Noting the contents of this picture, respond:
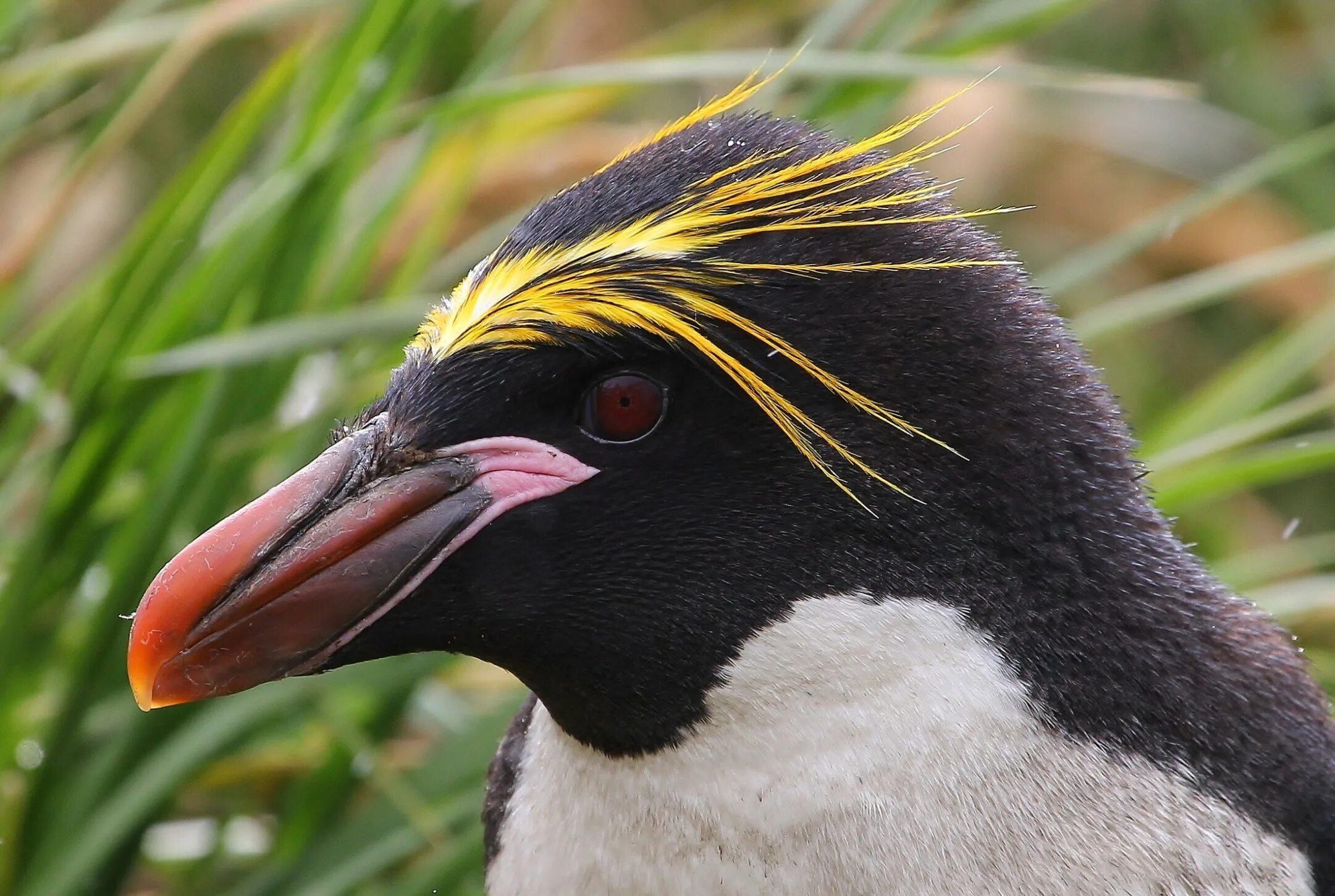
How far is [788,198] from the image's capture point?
5.53ft

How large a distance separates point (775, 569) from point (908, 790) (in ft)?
0.79

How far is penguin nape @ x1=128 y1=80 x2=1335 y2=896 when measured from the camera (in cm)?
162

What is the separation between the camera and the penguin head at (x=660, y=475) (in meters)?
1.61

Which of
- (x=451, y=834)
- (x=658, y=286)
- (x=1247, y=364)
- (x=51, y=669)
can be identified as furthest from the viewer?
(x=1247, y=364)

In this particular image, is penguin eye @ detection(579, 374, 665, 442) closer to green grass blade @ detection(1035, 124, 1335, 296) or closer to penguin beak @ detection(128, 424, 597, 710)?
penguin beak @ detection(128, 424, 597, 710)

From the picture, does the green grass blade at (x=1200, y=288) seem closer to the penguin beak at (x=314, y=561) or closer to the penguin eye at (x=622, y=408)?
the penguin eye at (x=622, y=408)

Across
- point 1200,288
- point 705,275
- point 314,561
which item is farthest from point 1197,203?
point 314,561

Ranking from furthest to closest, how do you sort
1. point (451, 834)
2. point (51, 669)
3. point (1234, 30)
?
point (1234, 30) → point (51, 669) → point (451, 834)


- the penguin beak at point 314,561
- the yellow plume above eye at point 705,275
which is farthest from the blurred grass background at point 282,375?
the penguin beak at point 314,561

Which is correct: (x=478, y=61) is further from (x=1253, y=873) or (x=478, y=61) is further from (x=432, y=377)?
(x=1253, y=873)

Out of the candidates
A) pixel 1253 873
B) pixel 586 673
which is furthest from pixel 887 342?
pixel 1253 873

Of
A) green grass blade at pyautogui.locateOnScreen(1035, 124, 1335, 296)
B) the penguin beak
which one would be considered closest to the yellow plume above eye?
the penguin beak

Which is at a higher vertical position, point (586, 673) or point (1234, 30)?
point (1234, 30)

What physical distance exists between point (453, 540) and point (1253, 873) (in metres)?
0.83
